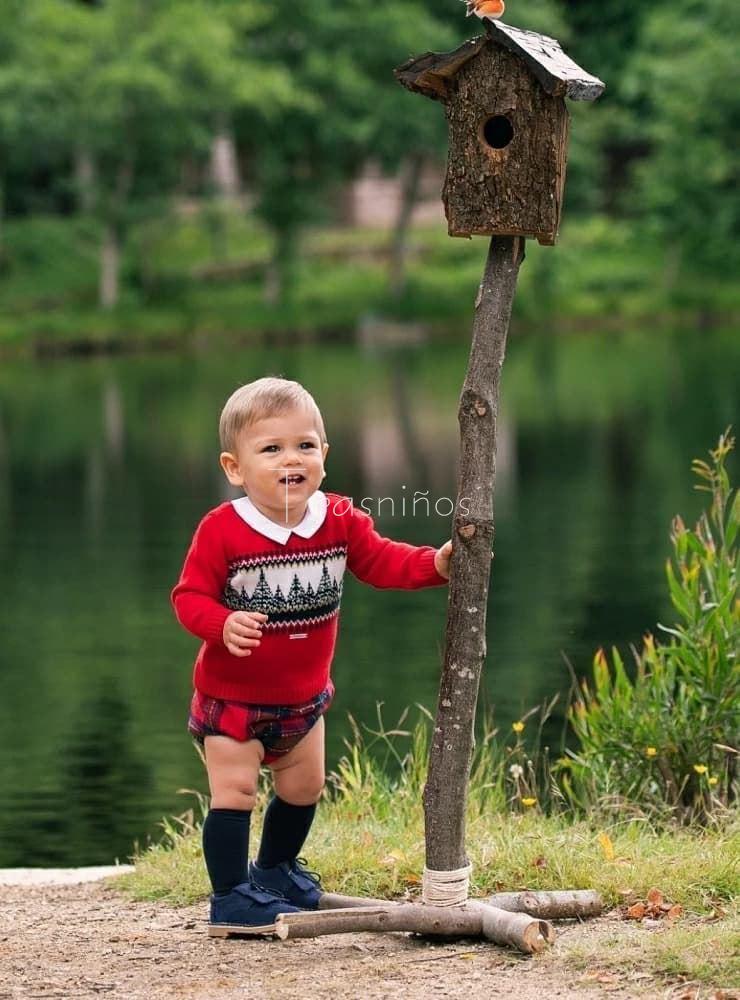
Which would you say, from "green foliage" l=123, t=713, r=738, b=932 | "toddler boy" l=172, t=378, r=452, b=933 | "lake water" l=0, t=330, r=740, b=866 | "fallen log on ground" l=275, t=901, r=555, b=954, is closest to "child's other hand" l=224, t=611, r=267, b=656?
"toddler boy" l=172, t=378, r=452, b=933

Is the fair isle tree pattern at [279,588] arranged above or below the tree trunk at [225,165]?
below

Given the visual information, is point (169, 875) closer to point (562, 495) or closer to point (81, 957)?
point (81, 957)

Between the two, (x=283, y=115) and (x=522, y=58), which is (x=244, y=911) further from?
(x=283, y=115)

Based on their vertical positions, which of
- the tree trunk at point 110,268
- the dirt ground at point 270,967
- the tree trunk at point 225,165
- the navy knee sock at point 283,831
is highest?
the tree trunk at point 225,165

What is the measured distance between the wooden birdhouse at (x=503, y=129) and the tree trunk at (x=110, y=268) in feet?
115

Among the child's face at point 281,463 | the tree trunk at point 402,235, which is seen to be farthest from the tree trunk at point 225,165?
the child's face at point 281,463

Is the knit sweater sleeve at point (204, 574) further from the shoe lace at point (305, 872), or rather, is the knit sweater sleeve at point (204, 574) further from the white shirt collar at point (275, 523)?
the shoe lace at point (305, 872)

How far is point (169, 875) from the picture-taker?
18.1 feet

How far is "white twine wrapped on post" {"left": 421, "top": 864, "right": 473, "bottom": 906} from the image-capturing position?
15.3 ft

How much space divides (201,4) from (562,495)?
23620 mm

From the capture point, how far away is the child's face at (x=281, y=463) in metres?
4.70

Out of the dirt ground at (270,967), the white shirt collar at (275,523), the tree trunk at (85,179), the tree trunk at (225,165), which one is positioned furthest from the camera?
the tree trunk at (225,165)

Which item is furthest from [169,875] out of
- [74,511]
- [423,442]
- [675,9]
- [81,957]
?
[675,9]

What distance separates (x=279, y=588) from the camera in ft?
15.3
